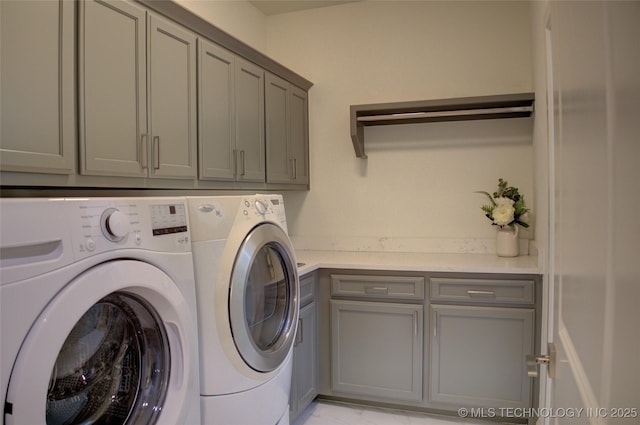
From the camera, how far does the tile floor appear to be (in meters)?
2.47

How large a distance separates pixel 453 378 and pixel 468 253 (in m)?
0.84

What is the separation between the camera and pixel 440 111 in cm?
282

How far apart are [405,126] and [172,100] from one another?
5.62 ft

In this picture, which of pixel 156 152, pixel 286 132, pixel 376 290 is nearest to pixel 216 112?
pixel 156 152

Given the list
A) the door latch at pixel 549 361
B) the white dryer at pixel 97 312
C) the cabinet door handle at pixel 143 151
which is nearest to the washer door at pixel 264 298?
the white dryer at pixel 97 312

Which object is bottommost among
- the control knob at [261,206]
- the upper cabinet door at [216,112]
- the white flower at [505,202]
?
the control knob at [261,206]

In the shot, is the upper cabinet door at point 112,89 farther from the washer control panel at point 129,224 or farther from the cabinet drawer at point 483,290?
the cabinet drawer at point 483,290

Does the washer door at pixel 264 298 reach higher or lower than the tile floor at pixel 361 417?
higher

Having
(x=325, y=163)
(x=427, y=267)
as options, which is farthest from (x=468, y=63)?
(x=427, y=267)

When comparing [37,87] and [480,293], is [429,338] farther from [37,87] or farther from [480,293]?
[37,87]

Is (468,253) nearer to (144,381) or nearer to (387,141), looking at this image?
A: (387,141)

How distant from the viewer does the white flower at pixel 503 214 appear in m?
2.62

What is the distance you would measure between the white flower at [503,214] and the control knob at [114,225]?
220 cm

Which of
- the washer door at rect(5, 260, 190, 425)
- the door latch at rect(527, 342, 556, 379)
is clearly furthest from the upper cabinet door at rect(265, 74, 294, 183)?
the door latch at rect(527, 342, 556, 379)
